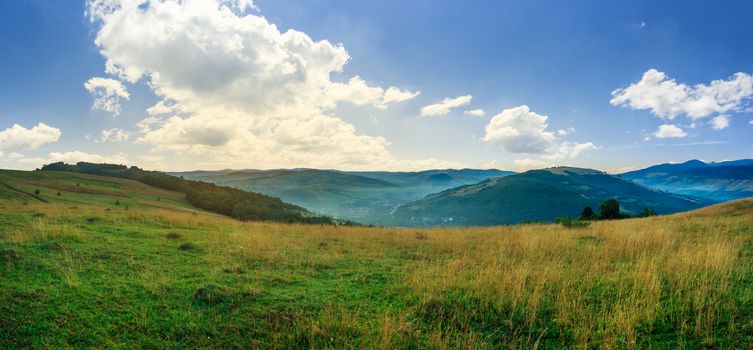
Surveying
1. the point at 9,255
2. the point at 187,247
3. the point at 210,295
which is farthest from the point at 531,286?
the point at 9,255

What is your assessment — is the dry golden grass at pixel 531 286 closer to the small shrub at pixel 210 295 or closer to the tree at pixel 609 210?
the small shrub at pixel 210 295

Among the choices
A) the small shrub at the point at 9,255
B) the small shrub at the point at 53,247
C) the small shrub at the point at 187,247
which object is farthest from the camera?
the small shrub at the point at 187,247

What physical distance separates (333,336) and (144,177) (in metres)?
93.5

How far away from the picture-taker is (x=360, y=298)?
23.5 feet

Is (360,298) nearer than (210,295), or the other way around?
(210,295)

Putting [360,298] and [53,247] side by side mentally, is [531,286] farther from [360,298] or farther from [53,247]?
[53,247]

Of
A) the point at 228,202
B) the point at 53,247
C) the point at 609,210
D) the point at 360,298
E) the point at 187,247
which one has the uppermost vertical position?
the point at 53,247

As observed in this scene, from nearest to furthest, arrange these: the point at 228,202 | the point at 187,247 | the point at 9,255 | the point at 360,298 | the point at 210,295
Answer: the point at 210,295 → the point at 360,298 → the point at 9,255 → the point at 187,247 → the point at 228,202

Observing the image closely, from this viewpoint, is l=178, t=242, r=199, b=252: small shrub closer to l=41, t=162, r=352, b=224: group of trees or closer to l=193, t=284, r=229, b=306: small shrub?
l=193, t=284, r=229, b=306: small shrub

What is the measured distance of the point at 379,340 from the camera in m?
5.14

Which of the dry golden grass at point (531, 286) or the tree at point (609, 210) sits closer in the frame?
the dry golden grass at point (531, 286)

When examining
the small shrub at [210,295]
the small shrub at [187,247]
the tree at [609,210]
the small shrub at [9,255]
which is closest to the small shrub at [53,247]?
the small shrub at [9,255]

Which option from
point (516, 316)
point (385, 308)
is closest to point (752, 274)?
point (516, 316)

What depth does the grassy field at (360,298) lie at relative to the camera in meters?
5.23
